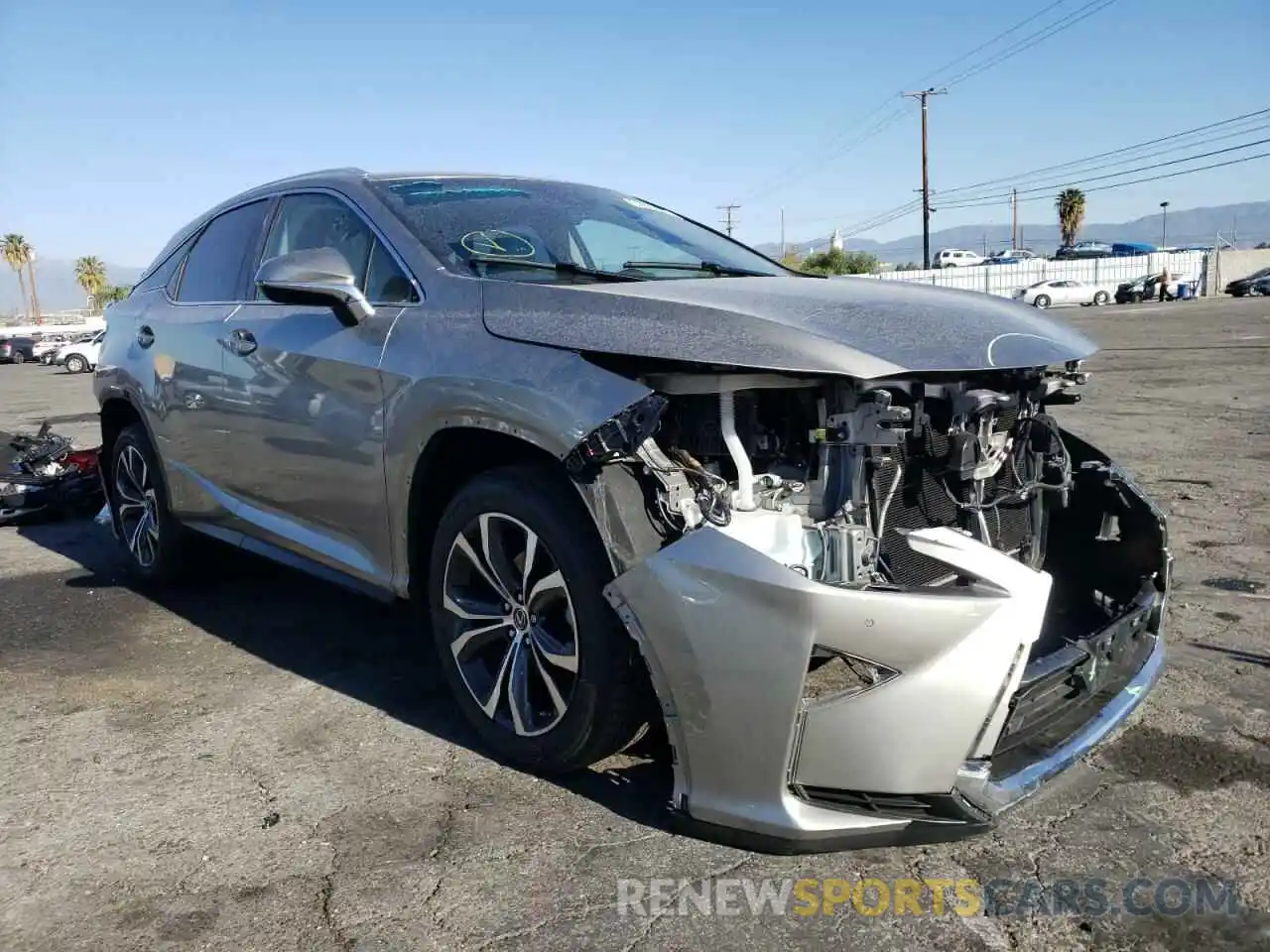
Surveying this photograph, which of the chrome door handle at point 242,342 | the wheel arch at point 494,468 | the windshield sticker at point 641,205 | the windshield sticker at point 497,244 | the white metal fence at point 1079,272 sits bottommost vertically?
the wheel arch at point 494,468

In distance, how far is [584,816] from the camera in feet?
9.66

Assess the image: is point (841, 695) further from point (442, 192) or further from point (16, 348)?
point (16, 348)

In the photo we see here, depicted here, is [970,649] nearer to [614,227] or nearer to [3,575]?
[614,227]

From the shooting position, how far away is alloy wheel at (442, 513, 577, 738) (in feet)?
9.81

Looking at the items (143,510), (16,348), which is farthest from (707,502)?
(16,348)

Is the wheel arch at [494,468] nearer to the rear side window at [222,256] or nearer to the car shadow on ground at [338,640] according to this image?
the car shadow on ground at [338,640]

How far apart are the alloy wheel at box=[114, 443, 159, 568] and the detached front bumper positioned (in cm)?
354

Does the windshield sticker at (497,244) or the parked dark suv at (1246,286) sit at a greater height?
the windshield sticker at (497,244)

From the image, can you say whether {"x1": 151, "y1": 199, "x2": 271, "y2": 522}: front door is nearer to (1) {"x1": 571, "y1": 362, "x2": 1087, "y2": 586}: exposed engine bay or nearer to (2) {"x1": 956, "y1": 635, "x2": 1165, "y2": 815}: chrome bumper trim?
(1) {"x1": 571, "y1": 362, "x2": 1087, "y2": 586}: exposed engine bay

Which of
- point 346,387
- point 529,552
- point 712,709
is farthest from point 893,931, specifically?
point 346,387

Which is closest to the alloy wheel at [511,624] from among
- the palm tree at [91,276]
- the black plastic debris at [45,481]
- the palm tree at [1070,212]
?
the black plastic debris at [45,481]

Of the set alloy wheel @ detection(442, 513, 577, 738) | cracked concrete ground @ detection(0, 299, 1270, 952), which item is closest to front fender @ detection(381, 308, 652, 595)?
alloy wheel @ detection(442, 513, 577, 738)

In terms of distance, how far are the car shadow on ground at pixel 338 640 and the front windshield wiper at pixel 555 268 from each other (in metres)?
1.45

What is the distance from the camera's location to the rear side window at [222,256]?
452 centimetres
